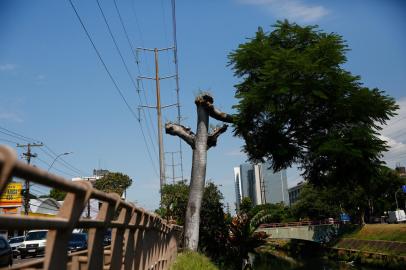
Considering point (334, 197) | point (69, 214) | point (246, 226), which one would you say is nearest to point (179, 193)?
point (246, 226)

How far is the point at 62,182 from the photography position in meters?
2.36

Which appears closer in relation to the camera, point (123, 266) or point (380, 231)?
point (123, 266)

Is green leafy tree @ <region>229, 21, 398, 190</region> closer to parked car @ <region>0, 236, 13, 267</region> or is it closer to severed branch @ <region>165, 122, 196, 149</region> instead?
severed branch @ <region>165, 122, 196, 149</region>

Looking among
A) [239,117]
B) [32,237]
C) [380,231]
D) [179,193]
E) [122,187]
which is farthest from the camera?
[122,187]

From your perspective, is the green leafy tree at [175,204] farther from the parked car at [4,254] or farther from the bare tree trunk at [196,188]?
the parked car at [4,254]

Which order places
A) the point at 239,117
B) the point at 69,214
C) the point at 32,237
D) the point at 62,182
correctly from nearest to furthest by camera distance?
the point at 62,182
the point at 69,214
the point at 239,117
the point at 32,237

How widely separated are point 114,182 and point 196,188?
217 feet

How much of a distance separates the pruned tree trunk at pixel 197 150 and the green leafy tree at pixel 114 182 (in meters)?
62.9

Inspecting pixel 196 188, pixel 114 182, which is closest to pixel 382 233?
pixel 196 188

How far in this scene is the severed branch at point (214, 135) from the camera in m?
19.4

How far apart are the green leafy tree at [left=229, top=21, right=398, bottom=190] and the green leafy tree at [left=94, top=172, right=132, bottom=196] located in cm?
6211

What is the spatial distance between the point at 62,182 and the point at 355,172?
20.2 metres

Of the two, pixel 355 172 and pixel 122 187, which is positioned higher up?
pixel 122 187

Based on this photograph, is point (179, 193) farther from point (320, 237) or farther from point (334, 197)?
point (334, 197)
